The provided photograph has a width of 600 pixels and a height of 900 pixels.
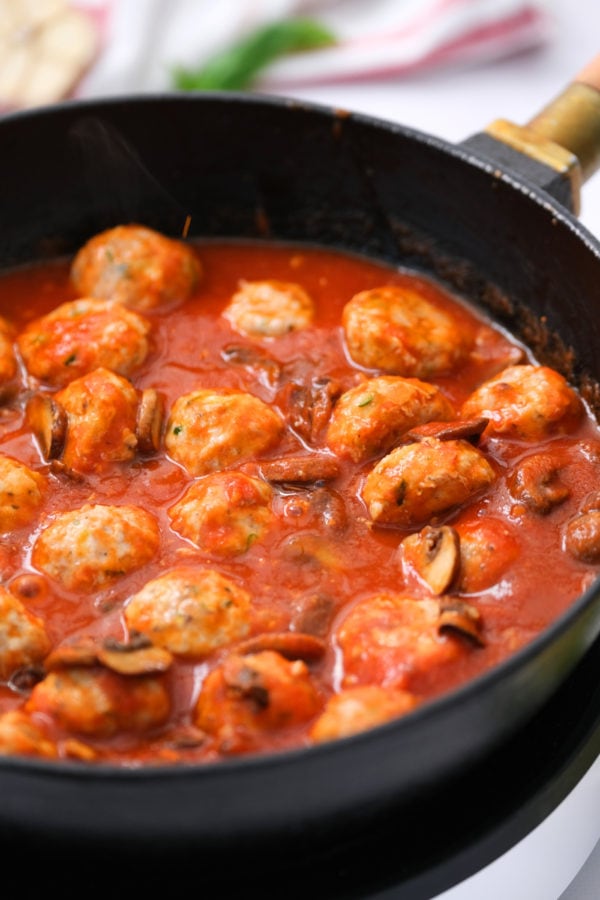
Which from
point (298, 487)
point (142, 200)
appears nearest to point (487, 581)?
point (298, 487)

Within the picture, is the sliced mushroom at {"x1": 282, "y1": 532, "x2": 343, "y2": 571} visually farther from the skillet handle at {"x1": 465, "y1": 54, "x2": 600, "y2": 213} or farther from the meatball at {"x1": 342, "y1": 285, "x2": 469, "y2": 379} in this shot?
the skillet handle at {"x1": 465, "y1": 54, "x2": 600, "y2": 213}

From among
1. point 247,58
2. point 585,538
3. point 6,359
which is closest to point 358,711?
point 585,538

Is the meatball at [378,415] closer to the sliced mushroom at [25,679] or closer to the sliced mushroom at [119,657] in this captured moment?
the sliced mushroom at [119,657]

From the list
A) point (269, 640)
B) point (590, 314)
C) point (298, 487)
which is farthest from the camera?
point (590, 314)

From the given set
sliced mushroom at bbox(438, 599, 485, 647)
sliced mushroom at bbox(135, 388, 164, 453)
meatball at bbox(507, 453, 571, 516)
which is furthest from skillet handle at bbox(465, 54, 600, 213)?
sliced mushroom at bbox(438, 599, 485, 647)

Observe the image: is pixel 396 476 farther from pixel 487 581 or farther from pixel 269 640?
pixel 269 640

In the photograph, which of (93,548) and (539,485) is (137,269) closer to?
(93,548)
